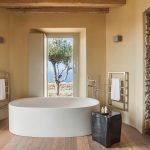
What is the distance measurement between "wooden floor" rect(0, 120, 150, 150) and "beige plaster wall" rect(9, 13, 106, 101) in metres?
1.70

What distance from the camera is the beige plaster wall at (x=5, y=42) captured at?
15.5 feet

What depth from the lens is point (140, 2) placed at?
Answer: 367cm

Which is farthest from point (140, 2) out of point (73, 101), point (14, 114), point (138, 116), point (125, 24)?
point (14, 114)

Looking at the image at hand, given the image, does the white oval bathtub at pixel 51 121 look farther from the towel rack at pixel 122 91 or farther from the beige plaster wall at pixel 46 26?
the beige plaster wall at pixel 46 26

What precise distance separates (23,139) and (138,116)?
1972 millimetres

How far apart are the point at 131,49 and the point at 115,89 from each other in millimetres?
901

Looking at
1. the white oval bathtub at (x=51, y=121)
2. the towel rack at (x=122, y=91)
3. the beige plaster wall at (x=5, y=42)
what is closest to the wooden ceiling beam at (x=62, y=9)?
the beige plaster wall at (x=5, y=42)

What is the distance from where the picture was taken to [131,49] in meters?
4.13

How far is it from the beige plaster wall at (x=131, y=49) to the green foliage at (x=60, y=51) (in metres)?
1.04

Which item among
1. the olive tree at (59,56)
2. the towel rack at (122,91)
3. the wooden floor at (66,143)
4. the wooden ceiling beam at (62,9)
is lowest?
the wooden floor at (66,143)

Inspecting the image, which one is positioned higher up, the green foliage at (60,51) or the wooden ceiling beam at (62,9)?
the wooden ceiling beam at (62,9)

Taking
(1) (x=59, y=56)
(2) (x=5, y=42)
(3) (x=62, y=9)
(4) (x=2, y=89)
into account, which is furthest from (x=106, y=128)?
(2) (x=5, y=42)

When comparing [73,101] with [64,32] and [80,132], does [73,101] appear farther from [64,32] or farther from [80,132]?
[64,32]

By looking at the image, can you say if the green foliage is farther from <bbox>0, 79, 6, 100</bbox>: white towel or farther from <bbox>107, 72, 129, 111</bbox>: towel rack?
<bbox>0, 79, 6, 100</bbox>: white towel
